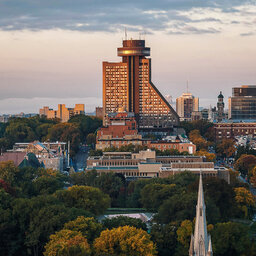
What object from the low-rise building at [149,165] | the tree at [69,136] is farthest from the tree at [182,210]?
the tree at [69,136]

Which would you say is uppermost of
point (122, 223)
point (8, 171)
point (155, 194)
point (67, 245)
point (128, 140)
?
point (128, 140)

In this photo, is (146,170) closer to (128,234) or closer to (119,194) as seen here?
(119,194)

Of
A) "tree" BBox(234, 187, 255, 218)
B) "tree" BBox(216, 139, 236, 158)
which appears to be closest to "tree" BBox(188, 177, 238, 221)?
"tree" BBox(234, 187, 255, 218)

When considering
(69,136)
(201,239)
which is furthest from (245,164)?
(201,239)

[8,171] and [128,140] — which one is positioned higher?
[128,140]

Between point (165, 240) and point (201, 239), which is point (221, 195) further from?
point (201, 239)

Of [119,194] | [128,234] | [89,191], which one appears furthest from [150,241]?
[119,194]

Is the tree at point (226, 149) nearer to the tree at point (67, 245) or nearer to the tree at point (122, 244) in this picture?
the tree at point (122, 244)
